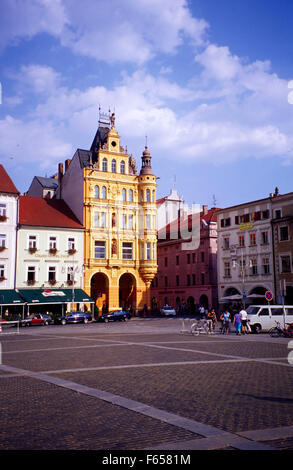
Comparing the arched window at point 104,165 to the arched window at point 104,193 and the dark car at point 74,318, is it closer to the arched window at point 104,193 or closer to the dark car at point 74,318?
the arched window at point 104,193

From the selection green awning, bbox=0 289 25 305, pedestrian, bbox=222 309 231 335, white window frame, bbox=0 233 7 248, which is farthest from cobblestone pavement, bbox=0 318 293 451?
white window frame, bbox=0 233 7 248

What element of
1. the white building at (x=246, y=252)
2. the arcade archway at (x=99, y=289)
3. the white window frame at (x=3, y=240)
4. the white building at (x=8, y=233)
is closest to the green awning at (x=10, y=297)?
the white building at (x=8, y=233)

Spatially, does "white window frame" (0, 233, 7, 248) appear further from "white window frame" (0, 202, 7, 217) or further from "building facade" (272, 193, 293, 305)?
"building facade" (272, 193, 293, 305)

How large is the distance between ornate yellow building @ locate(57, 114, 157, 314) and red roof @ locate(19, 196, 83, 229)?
146cm

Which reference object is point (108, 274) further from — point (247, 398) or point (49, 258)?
point (247, 398)

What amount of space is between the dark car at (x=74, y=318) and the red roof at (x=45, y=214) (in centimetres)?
1264

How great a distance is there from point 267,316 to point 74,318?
2338 cm

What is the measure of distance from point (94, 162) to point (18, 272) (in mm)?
19475

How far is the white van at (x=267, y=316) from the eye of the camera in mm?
31344

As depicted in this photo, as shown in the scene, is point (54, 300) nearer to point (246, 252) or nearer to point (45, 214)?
point (45, 214)

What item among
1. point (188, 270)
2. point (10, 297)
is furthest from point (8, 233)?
point (188, 270)

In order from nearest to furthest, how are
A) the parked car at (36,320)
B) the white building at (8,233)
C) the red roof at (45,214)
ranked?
the parked car at (36,320) → the white building at (8,233) → the red roof at (45,214)

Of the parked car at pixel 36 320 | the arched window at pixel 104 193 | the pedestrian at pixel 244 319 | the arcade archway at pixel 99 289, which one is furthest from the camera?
the arcade archway at pixel 99 289

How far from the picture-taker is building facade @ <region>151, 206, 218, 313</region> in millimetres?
70938
